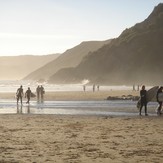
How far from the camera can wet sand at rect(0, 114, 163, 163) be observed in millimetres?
10531

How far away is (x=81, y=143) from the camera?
42.4 ft

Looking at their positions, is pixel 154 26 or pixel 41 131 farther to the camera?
pixel 154 26

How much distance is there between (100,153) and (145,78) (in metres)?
164

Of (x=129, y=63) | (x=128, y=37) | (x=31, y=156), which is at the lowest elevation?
(x=31, y=156)

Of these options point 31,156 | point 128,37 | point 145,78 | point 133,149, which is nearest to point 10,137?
point 31,156

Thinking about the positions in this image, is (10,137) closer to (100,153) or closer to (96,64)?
(100,153)

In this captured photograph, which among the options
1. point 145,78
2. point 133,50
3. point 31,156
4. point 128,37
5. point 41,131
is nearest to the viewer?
point 31,156

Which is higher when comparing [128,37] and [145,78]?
[128,37]

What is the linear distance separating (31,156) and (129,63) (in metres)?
172

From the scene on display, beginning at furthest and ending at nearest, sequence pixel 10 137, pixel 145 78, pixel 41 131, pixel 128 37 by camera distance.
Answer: pixel 128 37 → pixel 145 78 → pixel 41 131 → pixel 10 137

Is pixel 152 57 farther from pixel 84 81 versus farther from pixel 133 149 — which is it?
pixel 133 149

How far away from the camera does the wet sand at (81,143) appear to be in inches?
415

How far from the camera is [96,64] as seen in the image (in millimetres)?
197125

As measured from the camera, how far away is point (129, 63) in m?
180
